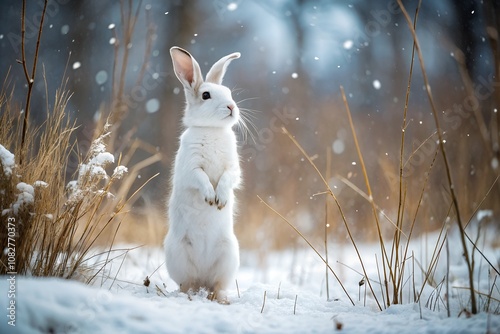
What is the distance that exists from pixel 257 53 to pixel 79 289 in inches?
223

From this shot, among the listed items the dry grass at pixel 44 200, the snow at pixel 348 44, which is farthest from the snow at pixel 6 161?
the snow at pixel 348 44

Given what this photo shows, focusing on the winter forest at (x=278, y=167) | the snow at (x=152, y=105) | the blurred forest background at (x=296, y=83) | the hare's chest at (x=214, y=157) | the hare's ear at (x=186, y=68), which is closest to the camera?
the winter forest at (x=278, y=167)

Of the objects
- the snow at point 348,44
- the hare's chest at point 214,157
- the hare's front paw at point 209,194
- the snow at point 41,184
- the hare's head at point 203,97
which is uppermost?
the snow at point 348,44

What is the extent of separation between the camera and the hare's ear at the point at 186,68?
2.45m

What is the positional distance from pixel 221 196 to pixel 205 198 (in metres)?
0.10

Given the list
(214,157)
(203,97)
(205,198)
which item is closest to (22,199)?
(205,198)

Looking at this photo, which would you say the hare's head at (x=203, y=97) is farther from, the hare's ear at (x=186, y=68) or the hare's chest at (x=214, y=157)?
the hare's chest at (x=214, y=157)

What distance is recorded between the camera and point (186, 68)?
251cm

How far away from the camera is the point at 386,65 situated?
609 cm

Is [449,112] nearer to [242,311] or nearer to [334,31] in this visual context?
[334,31]

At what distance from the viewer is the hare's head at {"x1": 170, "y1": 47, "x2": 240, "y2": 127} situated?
236 cm

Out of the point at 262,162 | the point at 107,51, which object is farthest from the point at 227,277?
the point at 107,51

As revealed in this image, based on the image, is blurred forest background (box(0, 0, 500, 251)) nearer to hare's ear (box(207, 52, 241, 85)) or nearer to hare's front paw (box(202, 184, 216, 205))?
hare's ear (box(207, 52, 241, 85))

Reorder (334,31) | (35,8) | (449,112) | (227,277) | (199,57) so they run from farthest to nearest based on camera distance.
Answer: (199,57) < (35,8) < (334,31) < (449,112) < (227,277)
